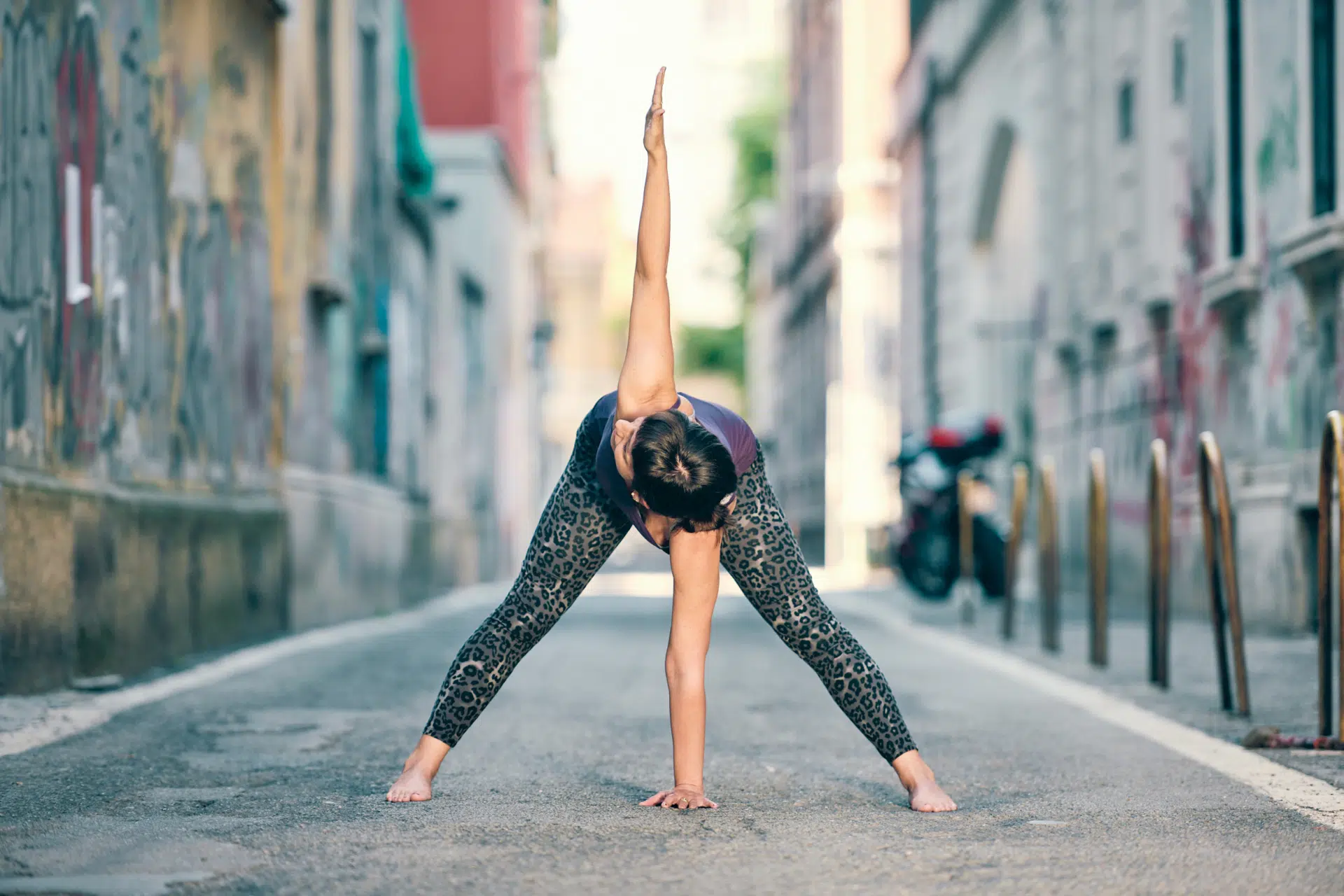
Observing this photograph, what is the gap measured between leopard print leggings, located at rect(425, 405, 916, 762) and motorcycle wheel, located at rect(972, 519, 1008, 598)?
10.7 metres

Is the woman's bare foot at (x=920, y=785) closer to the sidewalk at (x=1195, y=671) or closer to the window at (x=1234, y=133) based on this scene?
the sidewalk at (x=1195, y=671)

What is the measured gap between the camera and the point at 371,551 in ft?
50.7

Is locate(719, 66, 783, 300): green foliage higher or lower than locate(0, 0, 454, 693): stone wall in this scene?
higher

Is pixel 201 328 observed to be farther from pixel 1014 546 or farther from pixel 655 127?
pixel 655 127

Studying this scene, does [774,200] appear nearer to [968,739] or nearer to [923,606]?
[923,606]

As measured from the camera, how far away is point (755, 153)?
60688 millimetres

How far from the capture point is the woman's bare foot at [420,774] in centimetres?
494

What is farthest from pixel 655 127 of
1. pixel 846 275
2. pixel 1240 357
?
pixel 846 275

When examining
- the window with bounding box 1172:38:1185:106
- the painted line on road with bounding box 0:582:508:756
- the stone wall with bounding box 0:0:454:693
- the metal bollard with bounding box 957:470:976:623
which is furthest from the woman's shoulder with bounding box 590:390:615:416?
the window with bounding box 1172:38:1185:106

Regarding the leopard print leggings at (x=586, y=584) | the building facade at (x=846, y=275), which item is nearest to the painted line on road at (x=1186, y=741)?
the leopard print leggings at (x=586, y=584)

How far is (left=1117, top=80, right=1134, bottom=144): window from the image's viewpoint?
17812 millimetres

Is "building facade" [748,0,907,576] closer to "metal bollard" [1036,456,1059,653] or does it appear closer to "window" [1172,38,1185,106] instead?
"window" [1172,38,1185,106]

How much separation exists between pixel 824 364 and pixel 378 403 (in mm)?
23071

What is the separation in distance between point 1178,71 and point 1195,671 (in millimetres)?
8150
